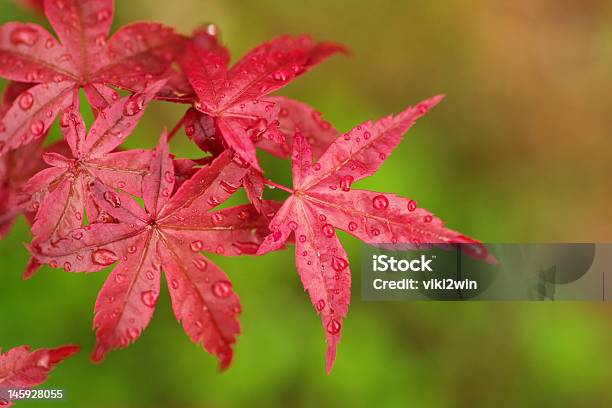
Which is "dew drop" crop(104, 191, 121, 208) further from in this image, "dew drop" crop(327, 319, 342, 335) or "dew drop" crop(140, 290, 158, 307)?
"dew drop" crop(327, 319, 342, 335)

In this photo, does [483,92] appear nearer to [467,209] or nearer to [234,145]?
[467,209]

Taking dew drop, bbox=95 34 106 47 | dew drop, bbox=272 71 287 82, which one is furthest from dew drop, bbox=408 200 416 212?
dew drop, bbox=95 34 106 47

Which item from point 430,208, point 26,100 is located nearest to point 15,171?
point 26,100

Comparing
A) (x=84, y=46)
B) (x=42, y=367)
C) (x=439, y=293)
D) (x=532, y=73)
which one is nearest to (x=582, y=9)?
(x=532, y=73)

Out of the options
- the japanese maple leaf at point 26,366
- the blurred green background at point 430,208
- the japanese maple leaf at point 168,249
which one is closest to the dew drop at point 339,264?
the japanese maple leaf at point 168,249

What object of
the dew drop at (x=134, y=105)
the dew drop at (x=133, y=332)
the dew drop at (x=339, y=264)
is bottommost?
the dew drop at (x=133, y=332)

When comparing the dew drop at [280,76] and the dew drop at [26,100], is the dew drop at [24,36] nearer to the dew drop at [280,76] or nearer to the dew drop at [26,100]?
the dew drop at [26,100]
